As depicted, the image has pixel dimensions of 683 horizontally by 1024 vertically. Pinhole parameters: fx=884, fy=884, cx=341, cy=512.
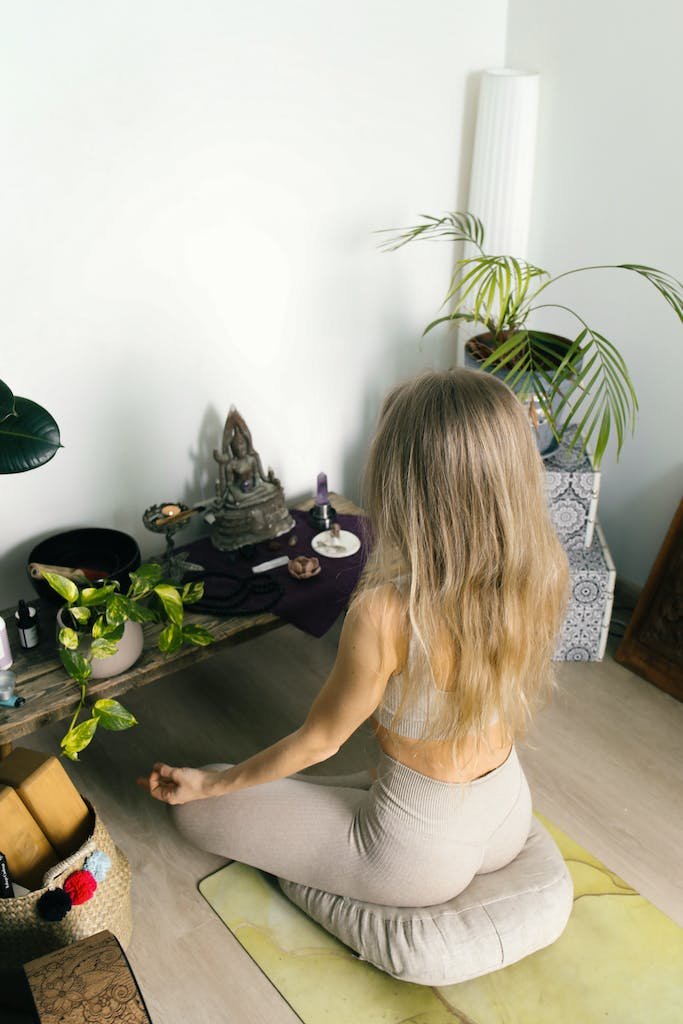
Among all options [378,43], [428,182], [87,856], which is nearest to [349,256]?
[428,182]

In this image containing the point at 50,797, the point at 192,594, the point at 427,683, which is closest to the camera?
the point at 427,683

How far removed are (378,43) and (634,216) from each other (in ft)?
2.50

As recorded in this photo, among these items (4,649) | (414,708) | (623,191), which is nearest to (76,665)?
(4,649)

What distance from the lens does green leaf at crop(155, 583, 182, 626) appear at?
5.83 feet

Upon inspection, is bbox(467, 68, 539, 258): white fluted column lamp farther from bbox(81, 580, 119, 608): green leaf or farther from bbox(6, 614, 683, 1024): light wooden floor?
bbox(81, 580, 119, 608): green leaf

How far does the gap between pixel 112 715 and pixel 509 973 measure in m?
0.86

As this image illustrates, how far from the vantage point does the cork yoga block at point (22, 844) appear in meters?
1.46

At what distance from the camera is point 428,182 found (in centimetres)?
236

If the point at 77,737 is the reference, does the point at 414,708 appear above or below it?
above

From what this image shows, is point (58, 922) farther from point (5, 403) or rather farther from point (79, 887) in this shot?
point (5, 403)

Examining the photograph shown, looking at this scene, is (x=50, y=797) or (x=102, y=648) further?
(x=102, y=648)

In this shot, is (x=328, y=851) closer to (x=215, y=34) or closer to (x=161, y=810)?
(x=161, y=810)

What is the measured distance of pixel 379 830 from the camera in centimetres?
154

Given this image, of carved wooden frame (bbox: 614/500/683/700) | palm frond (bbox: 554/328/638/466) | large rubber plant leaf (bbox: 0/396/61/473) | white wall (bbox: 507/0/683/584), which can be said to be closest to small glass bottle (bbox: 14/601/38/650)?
large rubber plant leaf (bbox: 0/396/61/473)
